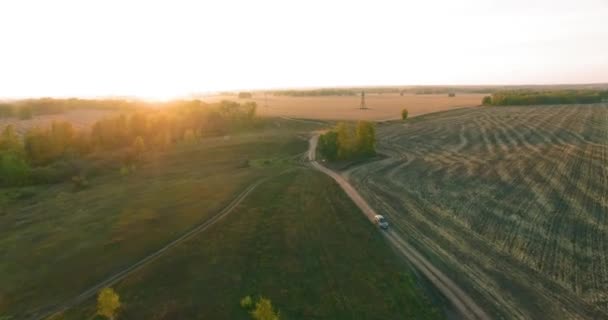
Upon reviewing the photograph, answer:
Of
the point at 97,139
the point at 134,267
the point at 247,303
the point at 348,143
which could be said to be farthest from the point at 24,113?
the point at 247,303

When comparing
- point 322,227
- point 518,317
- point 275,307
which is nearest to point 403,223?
point 322,227

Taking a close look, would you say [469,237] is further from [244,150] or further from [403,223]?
[244,150]

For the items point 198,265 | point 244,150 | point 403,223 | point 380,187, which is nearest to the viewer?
point 198,265

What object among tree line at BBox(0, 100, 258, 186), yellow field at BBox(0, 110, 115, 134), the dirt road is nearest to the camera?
the dirt road

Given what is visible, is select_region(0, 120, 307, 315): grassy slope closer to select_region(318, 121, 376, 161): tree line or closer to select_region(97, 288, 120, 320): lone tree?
select_region(97, 288, 120, 320): lone tree

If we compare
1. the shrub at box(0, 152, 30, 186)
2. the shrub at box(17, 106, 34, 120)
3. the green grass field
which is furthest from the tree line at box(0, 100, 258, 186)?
the shrub at box(17, 106, 34, 120)

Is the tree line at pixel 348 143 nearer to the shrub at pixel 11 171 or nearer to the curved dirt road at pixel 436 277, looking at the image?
the curved dirt road at pixel 436 277
